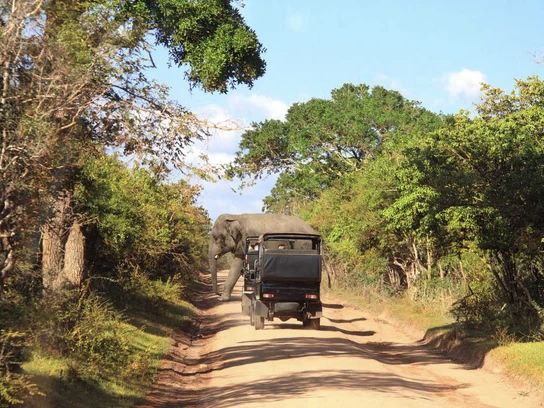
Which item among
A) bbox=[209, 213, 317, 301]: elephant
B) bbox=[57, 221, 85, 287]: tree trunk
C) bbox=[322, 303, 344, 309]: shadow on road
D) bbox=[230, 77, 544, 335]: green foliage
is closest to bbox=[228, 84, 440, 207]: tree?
bbox=[230, 77, 544, 335]: green foliage

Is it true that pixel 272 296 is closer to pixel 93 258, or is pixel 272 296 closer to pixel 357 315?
pixel 93 258

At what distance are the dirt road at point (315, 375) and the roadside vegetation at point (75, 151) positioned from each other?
104 cm

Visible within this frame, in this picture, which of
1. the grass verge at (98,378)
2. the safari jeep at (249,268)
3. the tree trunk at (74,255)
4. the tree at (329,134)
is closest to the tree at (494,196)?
the safari jeep at (249,268)

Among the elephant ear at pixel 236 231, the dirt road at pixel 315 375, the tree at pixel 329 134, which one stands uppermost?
the tree at pixel 329 134

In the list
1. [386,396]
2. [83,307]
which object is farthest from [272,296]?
[386,396]

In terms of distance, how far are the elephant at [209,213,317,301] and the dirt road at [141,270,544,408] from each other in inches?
172

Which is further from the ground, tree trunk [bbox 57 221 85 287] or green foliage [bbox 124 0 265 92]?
green foliage [bbox 124 0 265 92]

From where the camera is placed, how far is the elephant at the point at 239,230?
101ft

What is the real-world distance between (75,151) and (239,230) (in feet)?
58.8

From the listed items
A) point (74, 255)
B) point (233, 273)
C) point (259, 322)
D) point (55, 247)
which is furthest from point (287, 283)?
point (55, 247)

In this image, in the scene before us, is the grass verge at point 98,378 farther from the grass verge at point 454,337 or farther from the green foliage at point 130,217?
the grass verge at point 454,337

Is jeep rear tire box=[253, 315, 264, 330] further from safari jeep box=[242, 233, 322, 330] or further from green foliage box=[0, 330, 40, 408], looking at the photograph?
green foliage box=[0, 330, 40, 408]

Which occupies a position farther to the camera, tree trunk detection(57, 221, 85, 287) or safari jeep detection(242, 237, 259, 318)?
safari jeep detection(242, 237, 259, 318)

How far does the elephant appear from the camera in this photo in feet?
101
